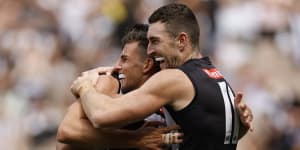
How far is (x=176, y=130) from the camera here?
20.0 feet

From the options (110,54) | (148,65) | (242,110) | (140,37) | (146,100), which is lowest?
(110,54)

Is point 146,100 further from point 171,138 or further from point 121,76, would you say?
point 121,76

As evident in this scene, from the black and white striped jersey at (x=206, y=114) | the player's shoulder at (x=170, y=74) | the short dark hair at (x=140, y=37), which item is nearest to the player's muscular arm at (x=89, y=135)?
the black and white striped jersey at (x=206, y=114)

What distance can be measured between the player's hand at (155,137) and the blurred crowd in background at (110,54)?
15.7ft

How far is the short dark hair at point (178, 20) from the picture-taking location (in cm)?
616

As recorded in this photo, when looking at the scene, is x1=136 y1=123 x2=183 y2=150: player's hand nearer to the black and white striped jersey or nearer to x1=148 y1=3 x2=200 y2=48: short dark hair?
the black and white striped jersey

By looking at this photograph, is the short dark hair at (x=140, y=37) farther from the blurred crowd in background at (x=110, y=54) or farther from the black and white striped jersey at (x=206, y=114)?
the blurred crowd in background at (x=110, y=54)

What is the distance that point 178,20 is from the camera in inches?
243

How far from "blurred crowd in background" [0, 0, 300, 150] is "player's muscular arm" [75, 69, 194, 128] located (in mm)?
5005

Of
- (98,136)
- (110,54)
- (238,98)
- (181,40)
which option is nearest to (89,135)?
(98,136)

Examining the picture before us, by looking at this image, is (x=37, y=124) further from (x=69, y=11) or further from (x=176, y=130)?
(x=176, y=130)

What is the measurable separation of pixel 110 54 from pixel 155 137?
6.41m

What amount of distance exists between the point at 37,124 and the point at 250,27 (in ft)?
9.39

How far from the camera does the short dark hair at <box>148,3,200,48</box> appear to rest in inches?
243
